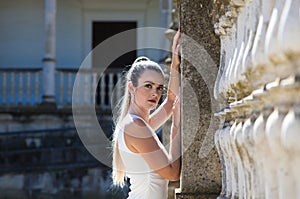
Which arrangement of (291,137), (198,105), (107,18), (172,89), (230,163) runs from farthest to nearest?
(107,18)
(172,89)
(198,105)
(230,163)
(291,137)

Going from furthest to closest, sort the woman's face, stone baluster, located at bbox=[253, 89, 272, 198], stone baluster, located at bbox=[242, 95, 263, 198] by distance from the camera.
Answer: the woman's face
stone baluster, located at bbox=[242, 95, 263, 198]
stone baluster, located at bbox=[253, 89, 272, 198]

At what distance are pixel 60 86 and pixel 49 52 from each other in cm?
97

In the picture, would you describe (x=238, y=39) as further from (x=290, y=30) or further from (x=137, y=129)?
(x=137, y=129)

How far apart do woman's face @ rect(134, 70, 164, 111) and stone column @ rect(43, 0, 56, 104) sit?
44.9 ft

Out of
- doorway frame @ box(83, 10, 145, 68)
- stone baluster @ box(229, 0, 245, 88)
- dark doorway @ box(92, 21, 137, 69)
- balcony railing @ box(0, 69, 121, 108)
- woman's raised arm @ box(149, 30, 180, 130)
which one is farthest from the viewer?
dark doorway @ box(92, 21, 137, 69)

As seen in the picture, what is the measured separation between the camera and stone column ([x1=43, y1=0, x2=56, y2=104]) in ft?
55.7

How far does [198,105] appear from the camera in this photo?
351cm

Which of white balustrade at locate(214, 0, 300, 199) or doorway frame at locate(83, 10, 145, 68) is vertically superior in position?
doorway frame at locate(83, 10, 145, 68)

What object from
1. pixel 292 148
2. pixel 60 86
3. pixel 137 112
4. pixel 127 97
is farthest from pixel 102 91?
pixel 292 148

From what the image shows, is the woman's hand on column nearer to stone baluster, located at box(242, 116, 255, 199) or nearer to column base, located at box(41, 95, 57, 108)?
stone baluster, located at box(242, 116, 255, 199)

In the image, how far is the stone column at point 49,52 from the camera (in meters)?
17.0

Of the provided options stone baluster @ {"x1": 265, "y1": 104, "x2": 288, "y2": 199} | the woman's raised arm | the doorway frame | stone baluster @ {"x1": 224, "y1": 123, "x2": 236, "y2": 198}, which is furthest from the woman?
the doorway frame

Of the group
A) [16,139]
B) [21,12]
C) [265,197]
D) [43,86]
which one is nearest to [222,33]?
[265,197]

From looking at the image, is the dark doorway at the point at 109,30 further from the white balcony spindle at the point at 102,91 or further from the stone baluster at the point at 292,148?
the stone baluster at the point at 292,148
